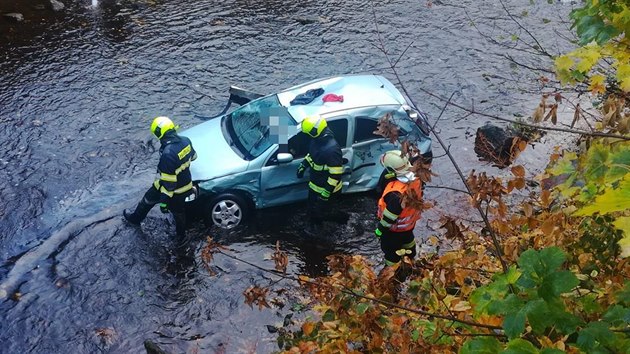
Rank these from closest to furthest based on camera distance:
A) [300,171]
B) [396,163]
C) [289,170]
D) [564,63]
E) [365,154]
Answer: [564,63], [396,163], [300,171], [289,170], [365,154]

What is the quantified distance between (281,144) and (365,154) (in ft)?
4.04

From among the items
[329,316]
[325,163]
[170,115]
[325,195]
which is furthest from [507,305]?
[170,115]

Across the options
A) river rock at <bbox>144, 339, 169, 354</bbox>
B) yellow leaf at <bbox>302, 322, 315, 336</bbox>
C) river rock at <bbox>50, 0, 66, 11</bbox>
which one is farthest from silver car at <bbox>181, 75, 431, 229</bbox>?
river rock at <bbox>50, 0, 66, 11</bbox>

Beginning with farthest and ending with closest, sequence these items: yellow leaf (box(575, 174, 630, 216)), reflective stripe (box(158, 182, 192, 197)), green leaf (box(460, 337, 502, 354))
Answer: reflective stripe (box(158, 182, 192, 197))
green leaf (box(460, 337, 502, 354))
yellow leaf (box(575, 174, 630, 216))

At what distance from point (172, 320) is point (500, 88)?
345 inches

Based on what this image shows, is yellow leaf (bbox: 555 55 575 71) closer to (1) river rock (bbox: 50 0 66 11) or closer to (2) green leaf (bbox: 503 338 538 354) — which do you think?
(2) green leaf (bbox: 503 338 538 354)

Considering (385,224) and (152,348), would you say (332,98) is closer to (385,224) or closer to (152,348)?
(385,224)

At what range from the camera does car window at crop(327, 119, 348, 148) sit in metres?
7.71

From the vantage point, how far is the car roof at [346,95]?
7805 millimetres

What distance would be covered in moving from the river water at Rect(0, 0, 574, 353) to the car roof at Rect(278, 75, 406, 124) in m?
1.38

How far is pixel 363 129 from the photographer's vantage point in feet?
25.9

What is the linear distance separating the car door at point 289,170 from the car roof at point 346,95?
9.5 inches

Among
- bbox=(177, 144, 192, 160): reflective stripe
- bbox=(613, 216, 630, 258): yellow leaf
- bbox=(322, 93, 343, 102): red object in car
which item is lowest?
bbox=(322, 93, 343, 102): red object in car

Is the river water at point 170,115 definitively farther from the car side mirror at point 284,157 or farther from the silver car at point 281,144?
the car side mirror at point 284,157
